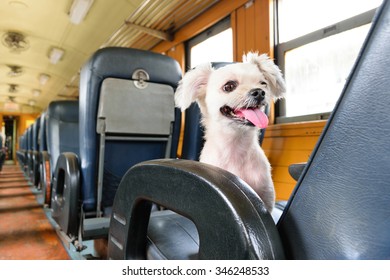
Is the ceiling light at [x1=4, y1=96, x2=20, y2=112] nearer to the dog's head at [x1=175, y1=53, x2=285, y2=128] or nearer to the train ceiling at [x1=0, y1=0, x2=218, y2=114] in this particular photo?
the train ceiling at [x1=0, y1=0, x2=218, y2=114]

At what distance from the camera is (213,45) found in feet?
9.66

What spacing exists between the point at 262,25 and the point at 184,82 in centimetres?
160

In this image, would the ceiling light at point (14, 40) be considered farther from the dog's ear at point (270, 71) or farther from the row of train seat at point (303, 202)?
the row of train seat at point (303, 202)

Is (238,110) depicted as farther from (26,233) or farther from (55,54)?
(55,54)

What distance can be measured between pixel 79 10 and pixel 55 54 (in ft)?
6.57

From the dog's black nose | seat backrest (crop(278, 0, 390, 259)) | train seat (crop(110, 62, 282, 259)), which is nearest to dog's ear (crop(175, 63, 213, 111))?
the dog's black nose

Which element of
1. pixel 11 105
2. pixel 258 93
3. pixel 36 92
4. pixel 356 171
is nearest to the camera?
pixel 356 171

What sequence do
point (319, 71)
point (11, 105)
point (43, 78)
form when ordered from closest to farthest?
point (319, 71)
point (43, 78)
point (11, 105)

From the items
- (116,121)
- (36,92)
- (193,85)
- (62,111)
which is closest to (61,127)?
(62,111)

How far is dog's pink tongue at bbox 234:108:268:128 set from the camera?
89cm

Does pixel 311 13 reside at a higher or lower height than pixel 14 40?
lower

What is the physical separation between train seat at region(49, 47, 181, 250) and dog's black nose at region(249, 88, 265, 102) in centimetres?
51

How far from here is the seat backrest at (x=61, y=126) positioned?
2.26 metres
